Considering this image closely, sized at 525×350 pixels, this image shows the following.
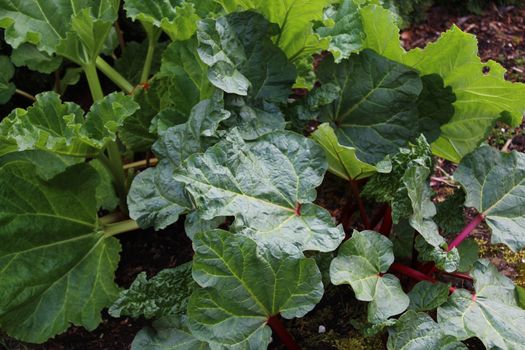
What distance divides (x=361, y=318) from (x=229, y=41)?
86 centimetres

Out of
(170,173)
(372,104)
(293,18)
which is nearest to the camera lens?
(170,173)

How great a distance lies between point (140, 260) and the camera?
2.19m

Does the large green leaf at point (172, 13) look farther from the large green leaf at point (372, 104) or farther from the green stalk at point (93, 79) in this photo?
the large green leaf at point (372, 104)

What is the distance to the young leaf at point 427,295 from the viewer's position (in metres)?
1.73

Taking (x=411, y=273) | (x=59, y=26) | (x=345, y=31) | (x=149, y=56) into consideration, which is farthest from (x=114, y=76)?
(x=411, y=273)

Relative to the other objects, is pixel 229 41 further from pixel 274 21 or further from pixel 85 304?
pixel 85 304

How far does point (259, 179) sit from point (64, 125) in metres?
0.57

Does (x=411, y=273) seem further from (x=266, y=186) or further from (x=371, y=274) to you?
(x=266, y=186)

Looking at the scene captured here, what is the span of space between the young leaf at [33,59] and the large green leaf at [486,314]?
143 centimetres

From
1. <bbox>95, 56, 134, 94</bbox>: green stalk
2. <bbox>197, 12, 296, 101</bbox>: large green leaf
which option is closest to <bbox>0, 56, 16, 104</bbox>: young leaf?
<bbox>95, 56, 134, 94</bbox>: green stalk

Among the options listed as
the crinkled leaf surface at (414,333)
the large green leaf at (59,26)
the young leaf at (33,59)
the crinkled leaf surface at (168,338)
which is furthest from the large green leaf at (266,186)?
the young leaf at (33,59)

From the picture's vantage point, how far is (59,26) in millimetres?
2096

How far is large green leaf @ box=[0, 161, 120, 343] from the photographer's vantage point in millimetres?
1852

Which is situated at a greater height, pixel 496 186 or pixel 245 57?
pixel 245 57
